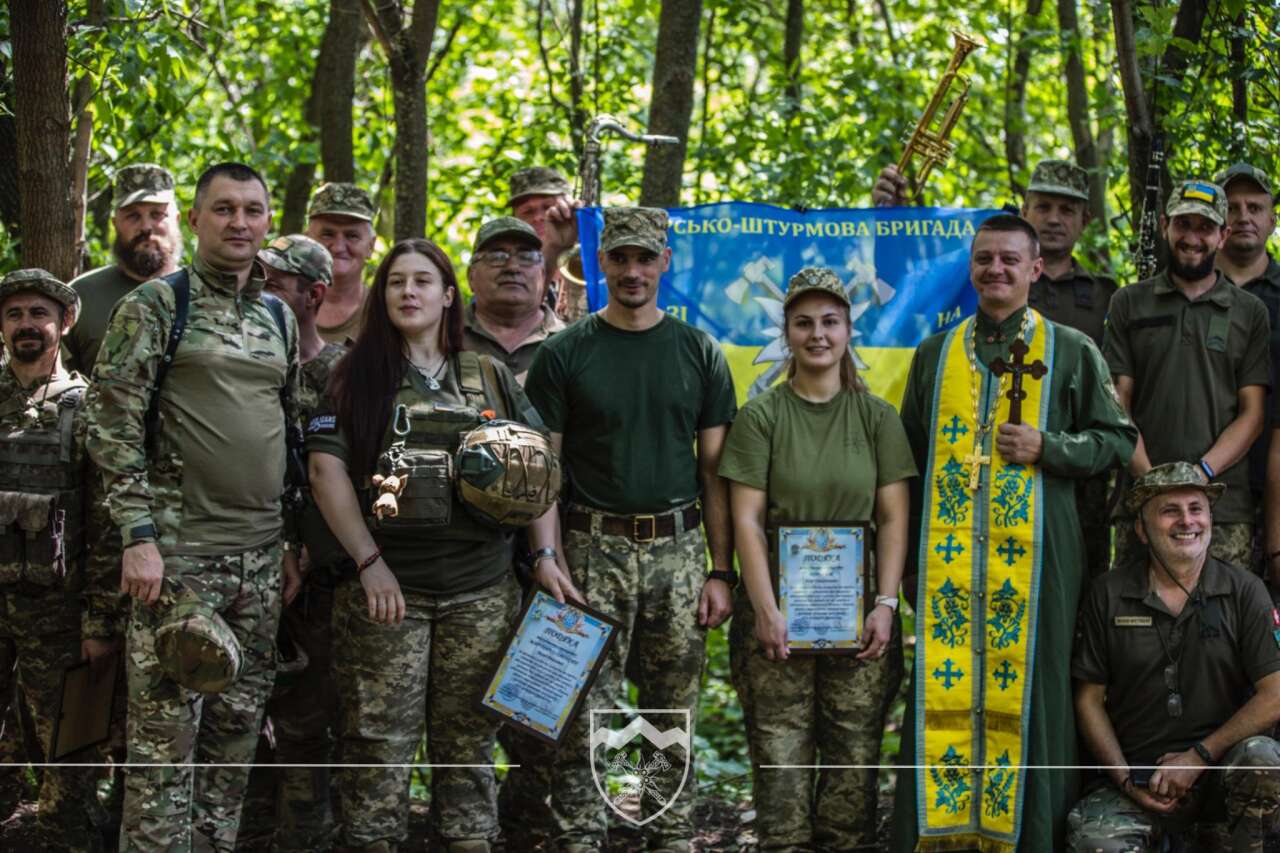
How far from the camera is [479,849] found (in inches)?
206

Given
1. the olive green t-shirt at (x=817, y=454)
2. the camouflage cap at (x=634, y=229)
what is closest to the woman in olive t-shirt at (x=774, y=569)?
the olive green t-shirt at (x=817, y=454)

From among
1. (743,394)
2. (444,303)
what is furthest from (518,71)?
(444,303)

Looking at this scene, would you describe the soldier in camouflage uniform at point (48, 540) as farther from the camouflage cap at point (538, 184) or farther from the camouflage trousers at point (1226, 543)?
the camouflage trousers at point (1226, 543)

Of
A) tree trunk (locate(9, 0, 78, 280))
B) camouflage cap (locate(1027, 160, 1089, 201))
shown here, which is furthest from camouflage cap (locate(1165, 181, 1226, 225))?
tree trunk (locate(9, 0, 78, 280))

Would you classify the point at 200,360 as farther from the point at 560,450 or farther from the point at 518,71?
the point at 518,71

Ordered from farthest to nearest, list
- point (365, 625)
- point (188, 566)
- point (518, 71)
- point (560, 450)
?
1. point (518, 71)
2. point (560, 450)
3. point (365, 625)
4. point (188, 566)

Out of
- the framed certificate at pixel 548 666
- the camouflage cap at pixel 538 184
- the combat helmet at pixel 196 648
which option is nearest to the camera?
the combat helmet at pixel 196 648

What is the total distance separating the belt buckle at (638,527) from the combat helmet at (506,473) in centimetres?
44

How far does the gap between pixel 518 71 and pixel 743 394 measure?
20.7ft

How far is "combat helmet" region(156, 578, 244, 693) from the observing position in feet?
15.3

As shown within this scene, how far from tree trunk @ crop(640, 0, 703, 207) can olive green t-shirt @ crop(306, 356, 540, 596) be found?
2.84m

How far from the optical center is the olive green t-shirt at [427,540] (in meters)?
5.23

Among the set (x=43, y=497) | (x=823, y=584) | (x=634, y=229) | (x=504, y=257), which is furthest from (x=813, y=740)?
(x=43, y=497)

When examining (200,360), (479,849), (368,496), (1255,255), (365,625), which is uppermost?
(1255,255)
